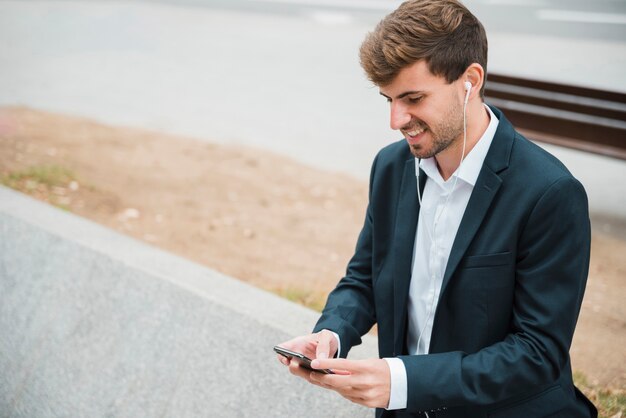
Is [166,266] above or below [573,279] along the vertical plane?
below

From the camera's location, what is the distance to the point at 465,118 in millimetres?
2008

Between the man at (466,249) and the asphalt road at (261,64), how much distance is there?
3.53m

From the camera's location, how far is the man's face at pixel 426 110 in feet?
6.50

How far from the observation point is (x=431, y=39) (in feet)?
6.36

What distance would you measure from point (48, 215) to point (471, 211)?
2.98 metres

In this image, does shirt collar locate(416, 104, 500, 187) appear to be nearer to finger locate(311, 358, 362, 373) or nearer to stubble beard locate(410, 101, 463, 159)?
stubble beard locate(410, 101, 463, 159)

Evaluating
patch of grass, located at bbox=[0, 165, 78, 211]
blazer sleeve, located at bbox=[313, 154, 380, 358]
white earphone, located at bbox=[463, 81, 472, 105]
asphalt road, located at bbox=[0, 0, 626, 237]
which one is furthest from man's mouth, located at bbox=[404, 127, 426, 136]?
patch of grass, located at bbox=[0, 165, 78, 211]

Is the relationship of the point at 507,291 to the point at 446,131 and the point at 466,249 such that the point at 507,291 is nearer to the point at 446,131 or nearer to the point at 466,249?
the point at 466,249

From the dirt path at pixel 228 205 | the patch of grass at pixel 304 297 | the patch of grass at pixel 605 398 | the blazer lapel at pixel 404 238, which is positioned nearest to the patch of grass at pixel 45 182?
the dirt path at pixel 228 205

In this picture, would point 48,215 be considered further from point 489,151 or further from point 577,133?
point 577,133

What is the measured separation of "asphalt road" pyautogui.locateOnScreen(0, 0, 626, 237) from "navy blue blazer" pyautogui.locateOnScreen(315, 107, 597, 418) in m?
3.65

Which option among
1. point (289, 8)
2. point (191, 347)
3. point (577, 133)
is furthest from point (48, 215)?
point (289, 8)

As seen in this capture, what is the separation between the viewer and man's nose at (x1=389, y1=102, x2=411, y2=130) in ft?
6.65

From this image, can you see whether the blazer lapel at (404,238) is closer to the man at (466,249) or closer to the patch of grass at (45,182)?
the man at (466,249)
